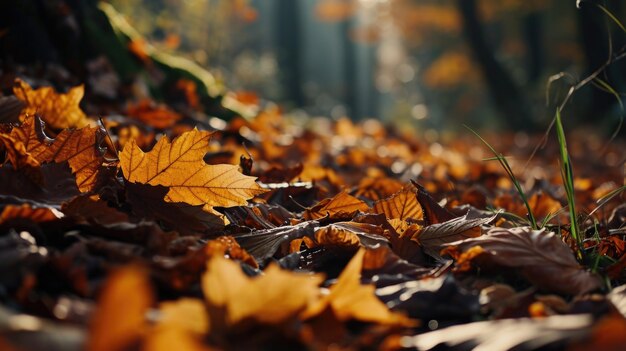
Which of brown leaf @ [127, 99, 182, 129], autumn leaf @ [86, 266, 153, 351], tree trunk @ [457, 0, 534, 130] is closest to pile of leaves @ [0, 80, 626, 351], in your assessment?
autumn leaf @ [86, 266, 153, 351]

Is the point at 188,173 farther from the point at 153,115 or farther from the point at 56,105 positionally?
the point at 153,115

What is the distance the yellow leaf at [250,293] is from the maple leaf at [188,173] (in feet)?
2.25

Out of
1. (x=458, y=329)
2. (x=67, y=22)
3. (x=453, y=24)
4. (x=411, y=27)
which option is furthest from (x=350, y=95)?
(x=458, y=329)

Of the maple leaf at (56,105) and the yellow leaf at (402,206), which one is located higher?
the maple leaf at (56,105)

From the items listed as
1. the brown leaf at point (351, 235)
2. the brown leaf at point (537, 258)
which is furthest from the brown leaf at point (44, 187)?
the brown leaf at point (537, 258)

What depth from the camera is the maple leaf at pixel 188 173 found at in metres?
1.49

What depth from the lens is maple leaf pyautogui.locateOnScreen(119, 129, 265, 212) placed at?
149 centimetres

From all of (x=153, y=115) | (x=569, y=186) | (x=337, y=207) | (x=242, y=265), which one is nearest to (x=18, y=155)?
(x=242, y=265)

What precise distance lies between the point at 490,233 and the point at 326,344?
2.02 feet

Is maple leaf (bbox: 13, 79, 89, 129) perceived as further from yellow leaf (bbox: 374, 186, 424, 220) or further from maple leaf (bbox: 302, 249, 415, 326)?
maple leaf (bbox: 302, 249, 415, 326)

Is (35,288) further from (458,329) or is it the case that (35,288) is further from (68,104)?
(68,104)

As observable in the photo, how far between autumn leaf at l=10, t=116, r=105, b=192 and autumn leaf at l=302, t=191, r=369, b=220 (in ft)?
1.98

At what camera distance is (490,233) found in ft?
4.70

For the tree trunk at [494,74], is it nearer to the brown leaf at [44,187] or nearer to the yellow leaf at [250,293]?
the brown leaf at [44,187]
